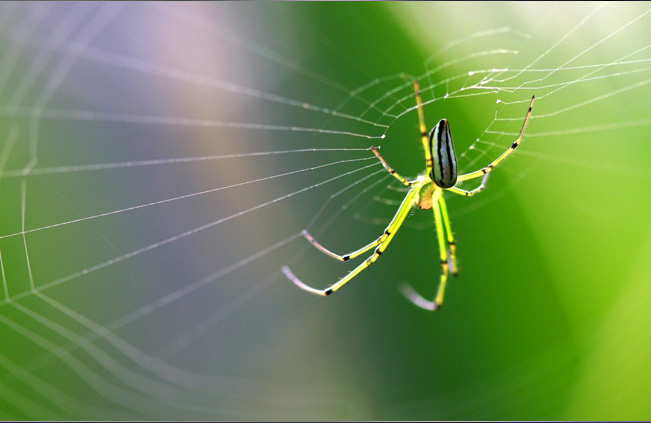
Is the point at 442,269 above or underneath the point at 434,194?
underneath

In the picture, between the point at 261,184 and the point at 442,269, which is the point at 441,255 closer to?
the point at 442,269

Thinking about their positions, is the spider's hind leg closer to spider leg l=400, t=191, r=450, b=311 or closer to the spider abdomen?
spider leg l=400, t=191, r=450, b=311

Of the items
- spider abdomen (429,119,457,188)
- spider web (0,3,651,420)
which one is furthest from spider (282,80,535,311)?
spider web (0,3,651,420)

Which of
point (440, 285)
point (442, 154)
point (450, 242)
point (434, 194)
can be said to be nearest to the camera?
point (442, 154)

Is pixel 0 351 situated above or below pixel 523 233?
above

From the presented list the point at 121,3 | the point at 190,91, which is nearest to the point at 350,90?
the point at 190,91

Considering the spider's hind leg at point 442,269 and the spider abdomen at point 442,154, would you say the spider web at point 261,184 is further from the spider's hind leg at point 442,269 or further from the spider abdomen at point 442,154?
the spider abdomen at point 442,154

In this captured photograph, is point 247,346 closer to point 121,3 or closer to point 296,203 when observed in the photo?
point 296,203

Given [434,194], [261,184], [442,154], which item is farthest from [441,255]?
[261,184]
